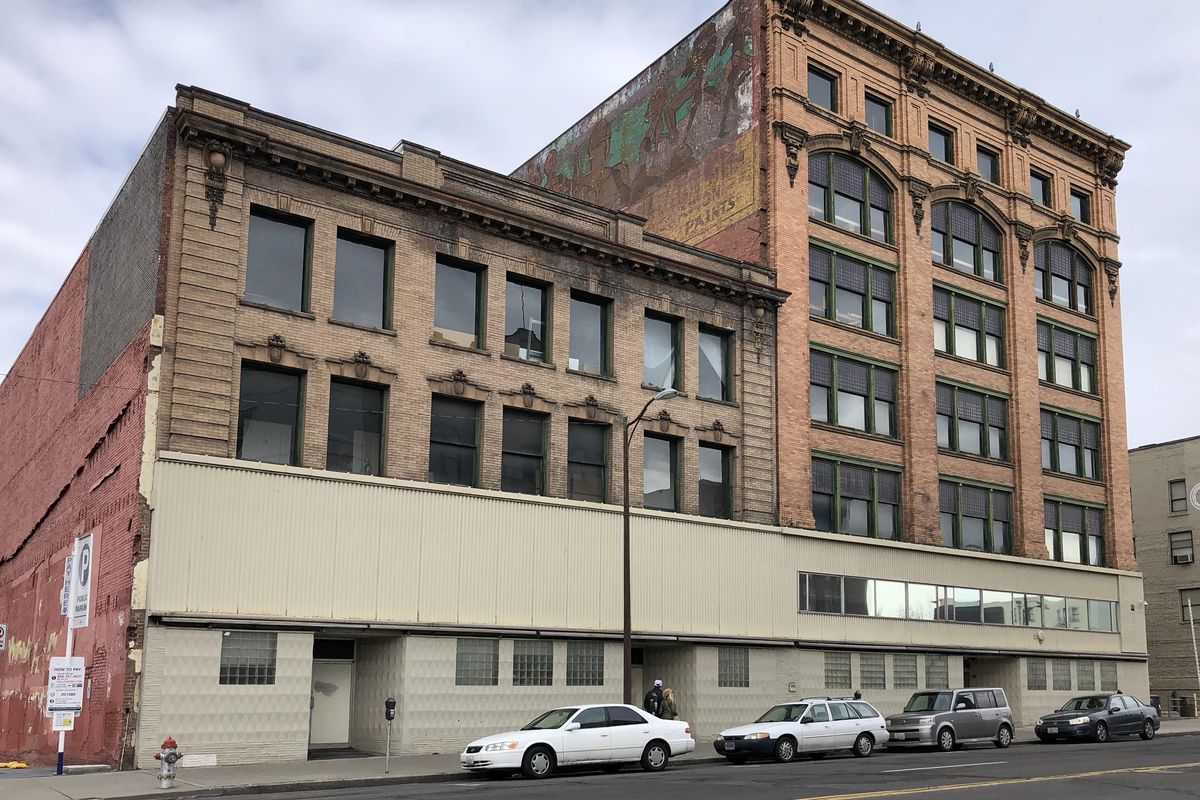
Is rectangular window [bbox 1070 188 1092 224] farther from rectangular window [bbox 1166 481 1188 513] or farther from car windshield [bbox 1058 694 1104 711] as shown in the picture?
car windshield [bbox 1058 694 1104 711]

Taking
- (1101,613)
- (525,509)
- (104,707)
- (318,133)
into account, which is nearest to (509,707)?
(525,509)

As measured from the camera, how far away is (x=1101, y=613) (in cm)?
4728

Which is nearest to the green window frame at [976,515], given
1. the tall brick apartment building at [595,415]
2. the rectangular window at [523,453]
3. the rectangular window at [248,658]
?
the tall brick apartment building at [595,415]

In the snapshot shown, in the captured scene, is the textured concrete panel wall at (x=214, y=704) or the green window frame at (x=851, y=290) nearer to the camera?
the textured concrete panel wall at (x=214, y=704)

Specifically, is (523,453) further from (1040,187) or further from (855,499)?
(1040,187)

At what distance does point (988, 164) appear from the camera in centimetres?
4788

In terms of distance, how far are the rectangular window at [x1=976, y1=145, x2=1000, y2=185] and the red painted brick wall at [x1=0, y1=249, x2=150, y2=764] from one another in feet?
107

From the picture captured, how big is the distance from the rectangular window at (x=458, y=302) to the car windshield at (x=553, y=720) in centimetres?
1020

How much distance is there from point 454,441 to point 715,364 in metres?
9.75

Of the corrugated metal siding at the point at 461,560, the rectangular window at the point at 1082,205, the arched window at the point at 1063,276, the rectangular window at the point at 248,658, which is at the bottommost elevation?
the rectangular window at the point at 248,658

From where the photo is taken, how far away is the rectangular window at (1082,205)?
51.4 m

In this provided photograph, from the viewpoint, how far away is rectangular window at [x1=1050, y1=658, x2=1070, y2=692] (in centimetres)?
4481

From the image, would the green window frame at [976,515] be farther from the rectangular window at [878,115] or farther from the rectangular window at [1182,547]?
the rectangular window at [1182,547]

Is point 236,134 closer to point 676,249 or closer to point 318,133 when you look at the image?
point 318,133
